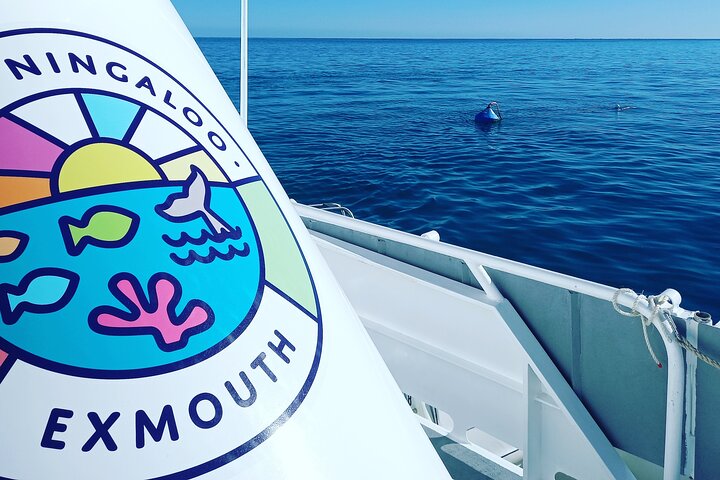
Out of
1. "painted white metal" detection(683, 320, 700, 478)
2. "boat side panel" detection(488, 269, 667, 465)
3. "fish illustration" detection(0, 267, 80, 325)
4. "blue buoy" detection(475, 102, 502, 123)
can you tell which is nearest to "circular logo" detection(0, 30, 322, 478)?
"fish illustration" detection(0, 267, 80, 325)

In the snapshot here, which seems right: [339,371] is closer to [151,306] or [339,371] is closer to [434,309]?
[151,306]

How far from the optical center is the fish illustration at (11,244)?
1.19 m

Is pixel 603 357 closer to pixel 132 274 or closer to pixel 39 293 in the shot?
pixel 132 274

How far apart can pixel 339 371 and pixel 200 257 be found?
388 mm

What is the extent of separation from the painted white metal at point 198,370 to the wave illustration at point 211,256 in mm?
16

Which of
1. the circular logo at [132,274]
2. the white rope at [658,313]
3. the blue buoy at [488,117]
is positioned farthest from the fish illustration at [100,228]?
the blue buoy at [488,117]

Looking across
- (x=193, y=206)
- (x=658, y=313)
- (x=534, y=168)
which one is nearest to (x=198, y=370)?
(x=193, y=206)

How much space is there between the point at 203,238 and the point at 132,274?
0.18 m

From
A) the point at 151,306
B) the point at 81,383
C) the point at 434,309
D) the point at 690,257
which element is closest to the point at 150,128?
the point at 151,306

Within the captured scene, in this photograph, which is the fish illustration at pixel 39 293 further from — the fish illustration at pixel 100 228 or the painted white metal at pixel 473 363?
the painted white metal at pixel 473 363

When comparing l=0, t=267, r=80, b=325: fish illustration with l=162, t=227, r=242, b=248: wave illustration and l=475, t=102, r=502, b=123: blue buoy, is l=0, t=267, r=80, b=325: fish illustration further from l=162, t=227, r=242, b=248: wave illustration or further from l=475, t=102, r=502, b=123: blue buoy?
l=475, t=102, r=502, b=123: blue buoy

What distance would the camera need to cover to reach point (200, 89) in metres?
1.71

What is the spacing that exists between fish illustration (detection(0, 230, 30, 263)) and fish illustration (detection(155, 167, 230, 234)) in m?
0.25

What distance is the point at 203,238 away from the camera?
1.39 meters
